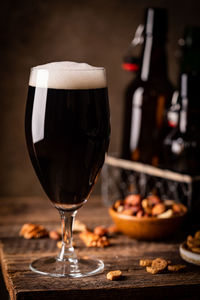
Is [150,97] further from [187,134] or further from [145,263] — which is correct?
[145,263]

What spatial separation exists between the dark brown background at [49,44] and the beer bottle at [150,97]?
34 centimetres

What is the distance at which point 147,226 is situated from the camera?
3.46ft

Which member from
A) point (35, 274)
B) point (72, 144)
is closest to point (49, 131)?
point (72, 144)

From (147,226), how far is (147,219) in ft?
0.06

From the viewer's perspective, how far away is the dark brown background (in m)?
1.63

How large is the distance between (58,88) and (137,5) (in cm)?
100

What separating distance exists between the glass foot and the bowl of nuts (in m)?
0.15

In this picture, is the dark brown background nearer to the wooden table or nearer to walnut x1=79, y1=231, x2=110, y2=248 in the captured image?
the wooden table

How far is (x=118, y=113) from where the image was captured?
5.84ft

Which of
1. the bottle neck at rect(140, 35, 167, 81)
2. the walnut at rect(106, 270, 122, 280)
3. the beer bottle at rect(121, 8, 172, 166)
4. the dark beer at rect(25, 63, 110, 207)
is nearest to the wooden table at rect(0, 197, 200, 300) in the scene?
the walnut at rect(106, 270, 122, 280)

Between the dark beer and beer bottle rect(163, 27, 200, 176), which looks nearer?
the dark beer

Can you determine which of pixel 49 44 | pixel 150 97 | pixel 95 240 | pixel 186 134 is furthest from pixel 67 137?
pixel 49 44

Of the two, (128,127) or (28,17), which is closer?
(128,127)

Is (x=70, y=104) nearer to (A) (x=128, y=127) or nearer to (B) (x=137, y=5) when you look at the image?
(A) (x=128, y=127)
